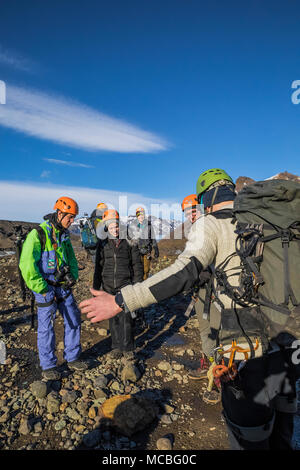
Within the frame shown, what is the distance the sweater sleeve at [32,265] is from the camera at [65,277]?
33 cm

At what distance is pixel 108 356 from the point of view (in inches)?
231

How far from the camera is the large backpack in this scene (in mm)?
2127

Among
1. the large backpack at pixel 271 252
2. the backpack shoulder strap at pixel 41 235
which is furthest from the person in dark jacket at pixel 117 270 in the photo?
the large backpack at pixel 271 252

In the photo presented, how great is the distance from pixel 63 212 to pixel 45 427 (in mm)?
3291

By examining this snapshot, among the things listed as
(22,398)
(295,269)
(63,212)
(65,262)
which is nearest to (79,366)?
(22,398)

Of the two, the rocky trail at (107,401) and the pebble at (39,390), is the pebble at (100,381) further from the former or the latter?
the pebble at (39,390)

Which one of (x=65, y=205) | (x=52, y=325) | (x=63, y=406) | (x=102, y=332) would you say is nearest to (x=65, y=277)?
(x=52, y=325)

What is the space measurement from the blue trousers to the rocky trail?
35 centimetres

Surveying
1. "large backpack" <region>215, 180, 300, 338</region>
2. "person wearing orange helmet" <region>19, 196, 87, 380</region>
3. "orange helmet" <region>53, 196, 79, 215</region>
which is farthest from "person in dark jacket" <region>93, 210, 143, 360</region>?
"large backpack" <region>215, 180, 300, 338</region>

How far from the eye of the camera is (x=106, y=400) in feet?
13.6

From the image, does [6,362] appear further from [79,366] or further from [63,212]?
[63,212]

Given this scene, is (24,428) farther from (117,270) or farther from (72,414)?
(117,270)

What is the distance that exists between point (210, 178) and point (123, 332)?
13.5ft

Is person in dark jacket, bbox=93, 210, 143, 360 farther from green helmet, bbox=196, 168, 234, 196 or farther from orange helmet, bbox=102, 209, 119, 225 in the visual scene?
green helmet, bbox=196, 168, 234, 196
